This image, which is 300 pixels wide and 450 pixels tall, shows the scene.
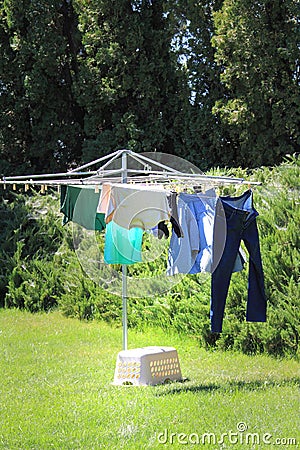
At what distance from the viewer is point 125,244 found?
563cm

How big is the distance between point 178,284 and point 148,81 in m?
5.29

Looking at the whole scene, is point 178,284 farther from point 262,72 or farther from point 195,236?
point 262,72

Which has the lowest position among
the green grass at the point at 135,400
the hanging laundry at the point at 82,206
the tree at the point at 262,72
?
the green grass at the point at 135,400

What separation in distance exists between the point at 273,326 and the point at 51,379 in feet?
6.27

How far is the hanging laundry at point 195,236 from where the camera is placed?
5.39m

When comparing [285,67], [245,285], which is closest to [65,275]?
[245,285]

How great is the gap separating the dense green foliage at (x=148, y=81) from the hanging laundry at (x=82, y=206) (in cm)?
489

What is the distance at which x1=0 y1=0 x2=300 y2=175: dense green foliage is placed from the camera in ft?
34.1

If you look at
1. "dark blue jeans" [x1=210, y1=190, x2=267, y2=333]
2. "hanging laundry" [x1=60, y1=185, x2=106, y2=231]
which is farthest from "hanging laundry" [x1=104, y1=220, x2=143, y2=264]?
"dark blue jeans" [x1=210, y1=190, x2=267, y2=333]

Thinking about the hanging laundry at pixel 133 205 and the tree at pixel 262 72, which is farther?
the tree at pixel 262 72

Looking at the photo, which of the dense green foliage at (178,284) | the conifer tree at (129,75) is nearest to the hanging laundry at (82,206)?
the dense green foliage at (178,284)

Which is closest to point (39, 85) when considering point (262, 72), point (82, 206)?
point (262, 72)

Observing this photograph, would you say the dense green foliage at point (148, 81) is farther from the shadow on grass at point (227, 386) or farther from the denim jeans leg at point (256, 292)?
the shadow on grass at point (227, 386)

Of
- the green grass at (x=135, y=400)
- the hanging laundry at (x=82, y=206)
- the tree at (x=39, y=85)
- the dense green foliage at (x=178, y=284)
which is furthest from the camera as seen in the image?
the tree at (x=39, y=85)
